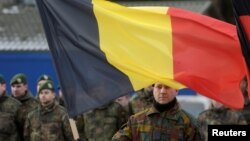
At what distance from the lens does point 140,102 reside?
1351 cm

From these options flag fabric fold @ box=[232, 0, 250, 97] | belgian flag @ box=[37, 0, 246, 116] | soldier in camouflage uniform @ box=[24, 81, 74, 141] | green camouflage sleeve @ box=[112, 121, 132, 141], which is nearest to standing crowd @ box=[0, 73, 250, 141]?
soldier in camouflage uniform @ box=[24, 81, 74, 141]

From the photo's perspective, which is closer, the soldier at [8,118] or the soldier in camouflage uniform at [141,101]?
the soldier at [8,118]

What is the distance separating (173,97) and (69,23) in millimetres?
1277

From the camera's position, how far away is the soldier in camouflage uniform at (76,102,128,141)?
13214 mm

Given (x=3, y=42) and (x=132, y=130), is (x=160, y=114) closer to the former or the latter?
(x=132, y=130)

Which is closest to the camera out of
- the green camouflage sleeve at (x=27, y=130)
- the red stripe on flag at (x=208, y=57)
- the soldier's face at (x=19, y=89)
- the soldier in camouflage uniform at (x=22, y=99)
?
the red stripe on flag at (x=208, y=57)

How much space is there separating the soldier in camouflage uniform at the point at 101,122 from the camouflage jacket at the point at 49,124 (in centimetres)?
42

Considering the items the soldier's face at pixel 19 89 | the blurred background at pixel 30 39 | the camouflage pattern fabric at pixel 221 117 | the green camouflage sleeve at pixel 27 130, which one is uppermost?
the blurred background at pixel 30 39

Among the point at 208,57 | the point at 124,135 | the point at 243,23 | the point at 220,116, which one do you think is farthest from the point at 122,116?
the point at 243,23

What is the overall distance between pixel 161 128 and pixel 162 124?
43 millimetres

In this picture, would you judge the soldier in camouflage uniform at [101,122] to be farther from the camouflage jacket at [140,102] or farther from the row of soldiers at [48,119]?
the camouflage jacket at [140,102]

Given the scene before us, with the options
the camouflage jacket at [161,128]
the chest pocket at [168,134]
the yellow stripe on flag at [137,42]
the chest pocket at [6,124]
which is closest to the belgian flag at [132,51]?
the yellow stripe on flag at [137,42]

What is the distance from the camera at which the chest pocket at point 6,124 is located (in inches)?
522

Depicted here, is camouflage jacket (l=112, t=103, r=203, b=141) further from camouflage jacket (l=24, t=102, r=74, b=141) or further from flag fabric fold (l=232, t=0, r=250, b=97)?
camouflage jacket (l=24, t=102, r=74, b=141)
